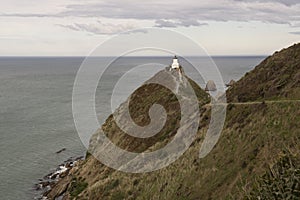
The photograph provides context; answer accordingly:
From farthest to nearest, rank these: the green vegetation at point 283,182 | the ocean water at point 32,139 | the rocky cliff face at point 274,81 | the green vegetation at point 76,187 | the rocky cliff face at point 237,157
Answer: the ocean water at point 32,139 → the green vegetation at point 76,187 → the rocky cliff face at point 274,81 → the rocky cliff face at point 237,157 → the green vegetation at point 283,182

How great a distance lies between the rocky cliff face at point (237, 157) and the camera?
2609 cm

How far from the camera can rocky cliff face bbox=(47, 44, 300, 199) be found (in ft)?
85.6

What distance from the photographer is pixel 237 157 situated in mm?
33188

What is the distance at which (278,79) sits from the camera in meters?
48.9

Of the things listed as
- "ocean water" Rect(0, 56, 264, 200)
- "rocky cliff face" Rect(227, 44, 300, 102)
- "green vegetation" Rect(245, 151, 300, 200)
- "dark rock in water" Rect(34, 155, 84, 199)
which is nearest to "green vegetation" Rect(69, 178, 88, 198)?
"dark rock in water" Rect(34, 155, 84, 199)

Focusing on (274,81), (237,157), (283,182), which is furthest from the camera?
(274,81)

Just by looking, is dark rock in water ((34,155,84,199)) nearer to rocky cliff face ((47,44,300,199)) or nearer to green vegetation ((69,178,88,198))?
rocky cliff face ((47,44,300,199))

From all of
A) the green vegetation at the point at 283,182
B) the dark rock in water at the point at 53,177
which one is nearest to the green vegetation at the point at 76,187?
the dark rock in water at the point at 53,177

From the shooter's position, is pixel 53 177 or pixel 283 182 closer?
pixel 283 182

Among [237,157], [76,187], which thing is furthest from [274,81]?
[76,187]

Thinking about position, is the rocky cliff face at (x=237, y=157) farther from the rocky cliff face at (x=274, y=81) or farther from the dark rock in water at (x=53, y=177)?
the dark rock in water at (x=53, y=177)

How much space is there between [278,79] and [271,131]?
56.7ft

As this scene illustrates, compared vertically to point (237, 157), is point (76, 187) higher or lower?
lower

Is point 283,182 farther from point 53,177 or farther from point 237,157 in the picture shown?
point 53,177
